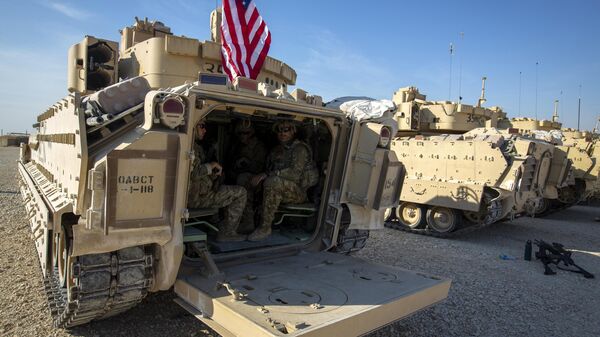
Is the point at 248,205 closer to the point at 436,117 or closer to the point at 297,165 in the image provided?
the point at 297,165

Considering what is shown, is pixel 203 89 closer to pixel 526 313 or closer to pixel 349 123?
pixel 349 123

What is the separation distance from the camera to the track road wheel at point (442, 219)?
9430mm

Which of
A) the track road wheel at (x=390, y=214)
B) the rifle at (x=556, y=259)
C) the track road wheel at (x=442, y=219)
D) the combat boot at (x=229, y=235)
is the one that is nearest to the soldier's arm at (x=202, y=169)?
the combat boot at (x=229, y=235)

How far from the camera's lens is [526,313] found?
505 cm

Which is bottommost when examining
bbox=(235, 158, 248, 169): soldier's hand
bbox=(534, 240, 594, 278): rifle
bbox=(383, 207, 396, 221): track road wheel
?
bbox=(534, 240, 594, 278): rifle

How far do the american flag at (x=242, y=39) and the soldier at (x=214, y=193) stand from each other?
49.0 inches

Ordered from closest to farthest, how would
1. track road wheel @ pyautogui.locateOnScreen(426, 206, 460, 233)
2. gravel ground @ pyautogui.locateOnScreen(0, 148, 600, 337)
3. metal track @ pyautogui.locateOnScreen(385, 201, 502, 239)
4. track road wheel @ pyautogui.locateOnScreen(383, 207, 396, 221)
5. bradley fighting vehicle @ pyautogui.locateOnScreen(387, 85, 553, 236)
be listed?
gravel ground @ pyautogui.locateOnScreen(0, 148, 600, 337) < metal track @ pyautogui.locateOnScreen(385, 201, 502, 239) < bradley fighting vehicle @ pyautogui.locateOnScreen(387, 85, 553, 236) < track road wheel @ pyautogui.locateOnScreen(426, 206, 460, 233) < track road wheel @ pyautogui.locateOnScreen(383, 207, 396, 221)

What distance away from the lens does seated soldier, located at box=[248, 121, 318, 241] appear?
4.89 meters

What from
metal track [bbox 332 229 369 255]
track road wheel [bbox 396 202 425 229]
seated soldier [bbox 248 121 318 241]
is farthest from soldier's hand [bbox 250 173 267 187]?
track road wheel [bbox 396 202 425 229]

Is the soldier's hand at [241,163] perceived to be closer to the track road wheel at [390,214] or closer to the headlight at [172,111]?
the headlight at [172,111]

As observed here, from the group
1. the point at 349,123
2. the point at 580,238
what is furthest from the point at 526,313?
the point at 580,238

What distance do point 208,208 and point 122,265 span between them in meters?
1.42

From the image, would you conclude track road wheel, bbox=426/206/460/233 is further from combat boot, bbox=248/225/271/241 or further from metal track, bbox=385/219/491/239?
combat boot, bbox=248/225/271/241

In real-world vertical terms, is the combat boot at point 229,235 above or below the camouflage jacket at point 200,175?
below
